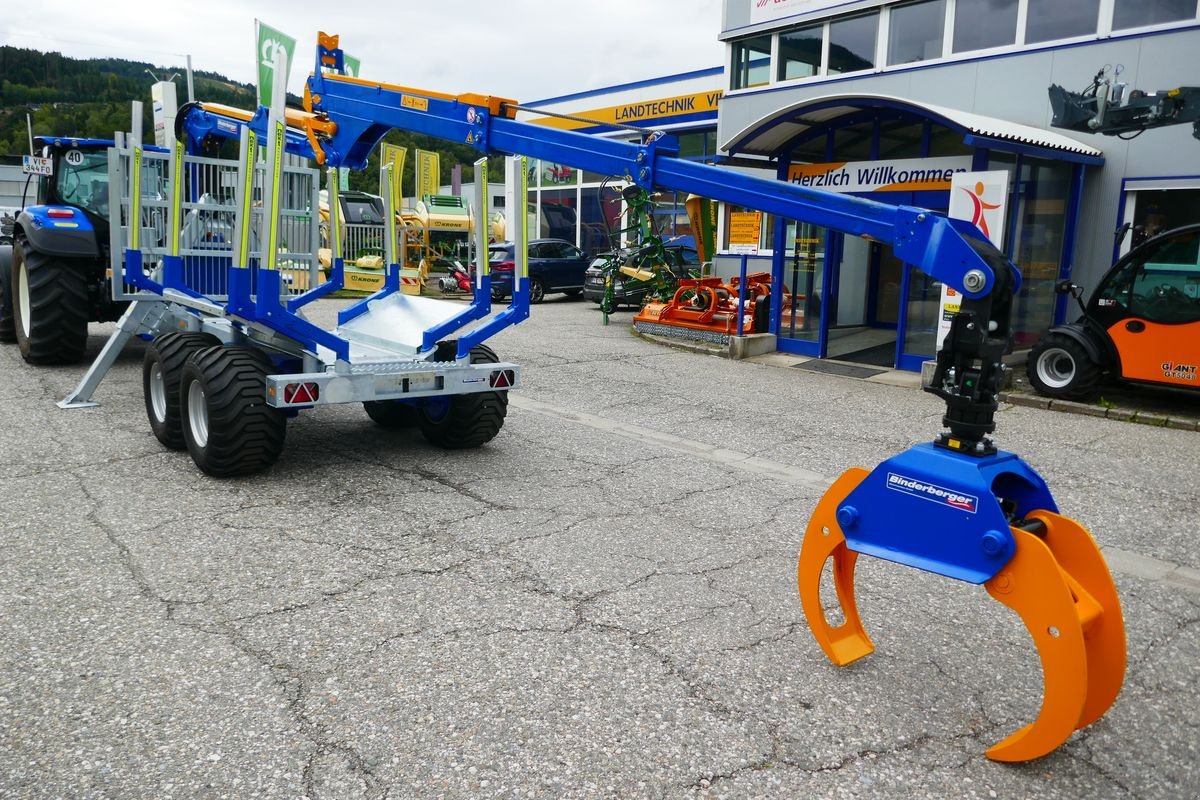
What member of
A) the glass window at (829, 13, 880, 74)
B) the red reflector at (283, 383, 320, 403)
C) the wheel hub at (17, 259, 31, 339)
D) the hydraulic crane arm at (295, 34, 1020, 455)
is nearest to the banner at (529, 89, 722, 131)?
the glass window at (829, 13, 880, 74)

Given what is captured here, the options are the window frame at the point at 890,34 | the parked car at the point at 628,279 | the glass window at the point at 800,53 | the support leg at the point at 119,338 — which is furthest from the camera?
the parked car at the point at 628,279

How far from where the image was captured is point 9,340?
453 inches

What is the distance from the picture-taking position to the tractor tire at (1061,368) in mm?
9234

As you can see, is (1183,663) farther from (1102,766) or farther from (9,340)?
(9,340)

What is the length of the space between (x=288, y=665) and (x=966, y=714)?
8.50 ft

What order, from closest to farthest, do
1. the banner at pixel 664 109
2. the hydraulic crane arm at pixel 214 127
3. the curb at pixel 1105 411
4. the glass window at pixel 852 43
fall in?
the hydraulic crane arm at pixel 214 127 → the curb at pixel 1105 411 → the glass window at pixel 852 43 → the banner at pixel 664 109

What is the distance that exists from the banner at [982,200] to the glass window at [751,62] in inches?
330

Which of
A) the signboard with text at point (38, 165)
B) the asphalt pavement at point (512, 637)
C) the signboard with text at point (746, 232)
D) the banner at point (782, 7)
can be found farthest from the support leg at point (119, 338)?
the banner at point (782, 7)

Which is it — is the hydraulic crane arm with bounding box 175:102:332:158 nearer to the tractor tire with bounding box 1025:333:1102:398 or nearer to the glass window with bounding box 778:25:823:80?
the tractor tire with bounding box 1025:333:1102:398

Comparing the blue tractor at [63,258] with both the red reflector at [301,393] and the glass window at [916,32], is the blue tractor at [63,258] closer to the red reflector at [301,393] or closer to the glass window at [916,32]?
the red reflector at [301,393]

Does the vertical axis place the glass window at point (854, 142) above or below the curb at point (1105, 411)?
above

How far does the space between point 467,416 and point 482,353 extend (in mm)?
495

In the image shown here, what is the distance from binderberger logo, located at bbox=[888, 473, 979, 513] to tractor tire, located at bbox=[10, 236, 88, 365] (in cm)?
928

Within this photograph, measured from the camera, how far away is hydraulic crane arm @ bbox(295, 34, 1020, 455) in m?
3.20
